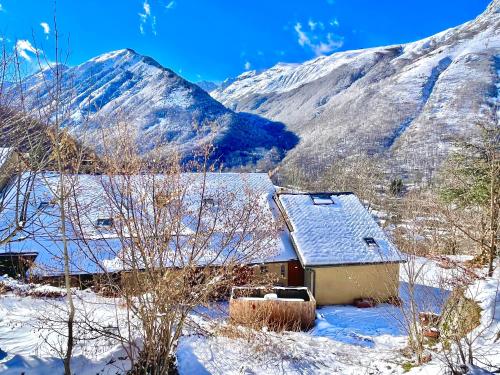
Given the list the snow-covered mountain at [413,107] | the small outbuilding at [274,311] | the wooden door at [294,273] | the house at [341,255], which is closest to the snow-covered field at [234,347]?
the small outbuilding at [274,311]

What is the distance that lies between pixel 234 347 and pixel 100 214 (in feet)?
17.7

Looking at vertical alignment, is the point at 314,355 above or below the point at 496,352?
below

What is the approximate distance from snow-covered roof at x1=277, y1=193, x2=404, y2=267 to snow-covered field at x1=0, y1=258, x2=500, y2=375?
4.34 m

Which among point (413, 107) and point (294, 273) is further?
point (413, 107)

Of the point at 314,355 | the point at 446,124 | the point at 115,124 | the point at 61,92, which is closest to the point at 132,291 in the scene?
the point at 115,124

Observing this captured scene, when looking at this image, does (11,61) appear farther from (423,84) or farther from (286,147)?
(423,84)

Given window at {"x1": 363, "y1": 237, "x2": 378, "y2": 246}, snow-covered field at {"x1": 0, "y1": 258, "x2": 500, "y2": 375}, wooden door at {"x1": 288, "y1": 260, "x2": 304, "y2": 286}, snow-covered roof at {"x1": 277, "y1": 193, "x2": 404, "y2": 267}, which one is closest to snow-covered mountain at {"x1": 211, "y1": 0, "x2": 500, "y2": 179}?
snow-covered roof at {"x1": 277, "y1": 193, "x2": 404, "y2": 267}

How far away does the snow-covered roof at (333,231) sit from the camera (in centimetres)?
1634

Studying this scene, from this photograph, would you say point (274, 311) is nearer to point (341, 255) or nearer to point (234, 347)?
point (234, 347)

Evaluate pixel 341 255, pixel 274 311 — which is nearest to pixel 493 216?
pixel 341 255

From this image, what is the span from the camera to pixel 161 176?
6656 mm

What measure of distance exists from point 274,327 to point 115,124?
8694 millimetres

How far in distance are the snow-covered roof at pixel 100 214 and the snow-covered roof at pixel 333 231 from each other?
904mm

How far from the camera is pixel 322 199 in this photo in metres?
20.9
